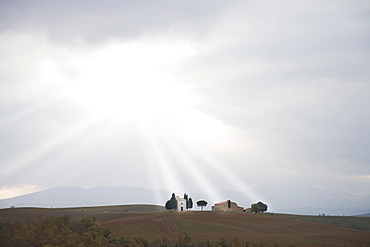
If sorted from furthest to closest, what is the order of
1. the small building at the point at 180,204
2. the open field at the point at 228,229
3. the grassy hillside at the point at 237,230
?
the small building at the point at 180,204 → the grassy hillside at the point at 237,230 → the open field at the point at 228,229

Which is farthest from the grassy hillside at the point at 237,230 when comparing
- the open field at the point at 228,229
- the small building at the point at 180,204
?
the small building at the point at 180,204

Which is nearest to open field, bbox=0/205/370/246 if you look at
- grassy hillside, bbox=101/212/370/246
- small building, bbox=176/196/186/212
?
grassy hillside, bbox=101/212/370/246

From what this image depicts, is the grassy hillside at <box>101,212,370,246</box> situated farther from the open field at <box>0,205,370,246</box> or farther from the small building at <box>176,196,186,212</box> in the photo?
the small building at <box>176,196,186,212</box>

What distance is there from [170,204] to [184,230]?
4459 cm

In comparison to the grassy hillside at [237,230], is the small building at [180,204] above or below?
above

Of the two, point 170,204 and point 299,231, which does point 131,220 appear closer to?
point 170,204

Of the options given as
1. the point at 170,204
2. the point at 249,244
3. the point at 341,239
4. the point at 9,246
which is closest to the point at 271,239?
the point at 249,244

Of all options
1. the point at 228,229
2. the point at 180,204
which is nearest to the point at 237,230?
the point at 228,229

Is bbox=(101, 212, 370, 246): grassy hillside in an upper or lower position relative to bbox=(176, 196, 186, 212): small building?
lower

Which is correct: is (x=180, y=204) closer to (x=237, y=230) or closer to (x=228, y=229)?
(x=228, y=229)

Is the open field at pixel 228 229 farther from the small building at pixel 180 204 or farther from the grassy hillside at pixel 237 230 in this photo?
the small building at pixel 180 204

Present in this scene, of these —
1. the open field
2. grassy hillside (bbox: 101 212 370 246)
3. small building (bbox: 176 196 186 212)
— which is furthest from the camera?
small building (bbox: 176 196 186 212)

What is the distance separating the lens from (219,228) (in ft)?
285

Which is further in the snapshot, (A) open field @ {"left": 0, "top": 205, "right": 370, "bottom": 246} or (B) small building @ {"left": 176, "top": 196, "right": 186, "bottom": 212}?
(B) small building @ {"left": 176, "top": 196, "right": 186, "bottom": 212}
